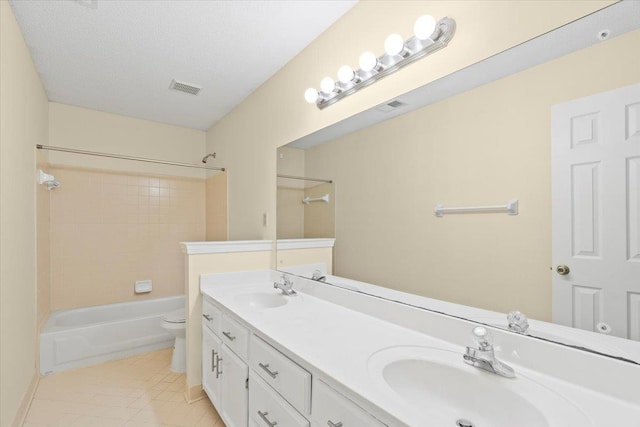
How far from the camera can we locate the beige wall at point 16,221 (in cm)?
155

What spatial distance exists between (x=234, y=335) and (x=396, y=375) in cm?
90

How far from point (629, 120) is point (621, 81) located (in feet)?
0.34

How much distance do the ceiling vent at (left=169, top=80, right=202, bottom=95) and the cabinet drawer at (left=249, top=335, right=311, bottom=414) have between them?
7.06 feet

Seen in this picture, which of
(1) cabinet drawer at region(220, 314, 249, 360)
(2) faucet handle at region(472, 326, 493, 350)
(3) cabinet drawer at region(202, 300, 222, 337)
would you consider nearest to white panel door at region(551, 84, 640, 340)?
(2) faucet handle at region(472, 326, 493, 350)

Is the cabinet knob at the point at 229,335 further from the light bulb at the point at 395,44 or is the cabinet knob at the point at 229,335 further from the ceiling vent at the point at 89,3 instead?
the ceiling vent at the point at 89,3

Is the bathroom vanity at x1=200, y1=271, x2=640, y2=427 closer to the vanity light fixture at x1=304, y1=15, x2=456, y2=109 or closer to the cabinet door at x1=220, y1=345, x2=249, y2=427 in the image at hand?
the cabinet door at x1=220, y1=345, x2=249, y2=427

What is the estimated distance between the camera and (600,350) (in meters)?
0.81

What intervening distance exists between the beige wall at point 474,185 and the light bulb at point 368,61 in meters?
0.29

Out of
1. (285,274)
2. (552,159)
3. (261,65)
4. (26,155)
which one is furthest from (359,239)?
(26,155)

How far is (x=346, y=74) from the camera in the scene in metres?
1.58

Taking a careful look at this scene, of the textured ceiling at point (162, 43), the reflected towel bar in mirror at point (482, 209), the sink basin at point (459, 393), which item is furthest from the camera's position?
the textured ceiling at point (162, 43)

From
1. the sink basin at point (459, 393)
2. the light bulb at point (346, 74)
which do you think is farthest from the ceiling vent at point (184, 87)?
the sink basin at point (459, 393)

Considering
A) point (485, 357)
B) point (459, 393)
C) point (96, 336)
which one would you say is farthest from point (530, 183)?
point (96, 336)

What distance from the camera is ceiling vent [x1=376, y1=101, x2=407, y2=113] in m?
1.37
